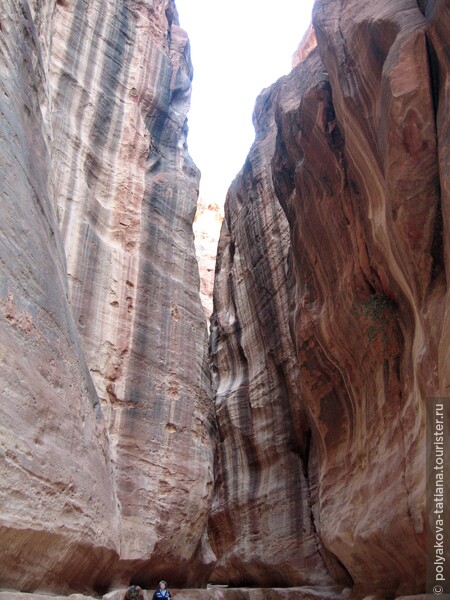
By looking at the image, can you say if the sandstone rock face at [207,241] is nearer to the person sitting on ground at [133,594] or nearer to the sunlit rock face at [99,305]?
the sunlit rock face at [99,305]

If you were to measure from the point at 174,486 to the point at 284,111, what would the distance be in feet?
25.0

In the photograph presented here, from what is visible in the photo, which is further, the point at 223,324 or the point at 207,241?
the point at 207,241

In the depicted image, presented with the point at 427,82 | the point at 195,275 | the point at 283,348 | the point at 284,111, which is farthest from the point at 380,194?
the point at 283,348

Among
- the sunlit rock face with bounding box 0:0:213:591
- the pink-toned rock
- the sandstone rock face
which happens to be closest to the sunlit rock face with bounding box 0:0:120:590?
the sunlit rock face with bounding box 0:0:213:591

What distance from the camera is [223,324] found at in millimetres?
19859

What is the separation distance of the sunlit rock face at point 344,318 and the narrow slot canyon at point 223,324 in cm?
5

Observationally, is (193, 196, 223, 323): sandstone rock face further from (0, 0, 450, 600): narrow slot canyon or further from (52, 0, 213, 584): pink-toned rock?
(52, 0, 213, 584): pink-toned rock

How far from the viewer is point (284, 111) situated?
43.1ft

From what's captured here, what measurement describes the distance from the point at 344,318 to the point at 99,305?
4.29 metres

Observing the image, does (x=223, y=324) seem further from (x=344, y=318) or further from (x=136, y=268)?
(x=344, y=318)

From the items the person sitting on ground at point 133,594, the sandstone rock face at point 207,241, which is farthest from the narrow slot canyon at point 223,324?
the sandstone rock face at point 207,241

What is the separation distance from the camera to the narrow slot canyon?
6.57 meters

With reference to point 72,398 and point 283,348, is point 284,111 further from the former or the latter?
point 72,398

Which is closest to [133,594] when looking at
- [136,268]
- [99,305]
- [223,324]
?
[99,305]
